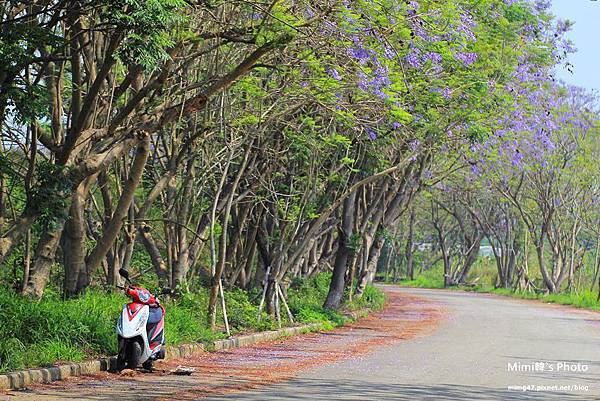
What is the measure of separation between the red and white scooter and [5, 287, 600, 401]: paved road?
36 cm

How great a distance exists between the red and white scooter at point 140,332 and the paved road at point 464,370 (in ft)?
6.09

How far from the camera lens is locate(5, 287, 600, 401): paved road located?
1105cm

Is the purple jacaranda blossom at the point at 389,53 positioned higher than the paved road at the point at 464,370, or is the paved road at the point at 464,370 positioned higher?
the purple jacaranda blossom at the point at 389,53

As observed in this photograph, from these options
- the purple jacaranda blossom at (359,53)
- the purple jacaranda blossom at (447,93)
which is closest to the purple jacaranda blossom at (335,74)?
the purple jacaranda blossom at (359,53)

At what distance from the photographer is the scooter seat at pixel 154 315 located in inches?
521

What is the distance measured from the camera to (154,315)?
1336cm

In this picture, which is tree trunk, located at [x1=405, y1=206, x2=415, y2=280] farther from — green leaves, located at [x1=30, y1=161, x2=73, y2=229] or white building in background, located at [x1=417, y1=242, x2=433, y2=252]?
green leaves, located at [x1=30, y1=161, x2=73, y2=229]

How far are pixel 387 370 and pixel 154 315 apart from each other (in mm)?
3144

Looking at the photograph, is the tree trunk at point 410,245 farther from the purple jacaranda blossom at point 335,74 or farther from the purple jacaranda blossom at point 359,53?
the purple jacaranda blossom at point 359,53

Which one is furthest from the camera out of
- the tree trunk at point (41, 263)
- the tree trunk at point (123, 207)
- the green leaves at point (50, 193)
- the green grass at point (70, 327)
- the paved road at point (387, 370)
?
the tree trunk at point (123, 207)

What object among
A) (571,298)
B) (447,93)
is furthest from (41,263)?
(571,298)

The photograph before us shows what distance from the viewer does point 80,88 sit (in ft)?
48.0

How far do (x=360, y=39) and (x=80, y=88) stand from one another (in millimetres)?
4009

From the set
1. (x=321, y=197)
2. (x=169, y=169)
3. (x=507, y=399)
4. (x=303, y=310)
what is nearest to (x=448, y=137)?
(x=321, y=197)
